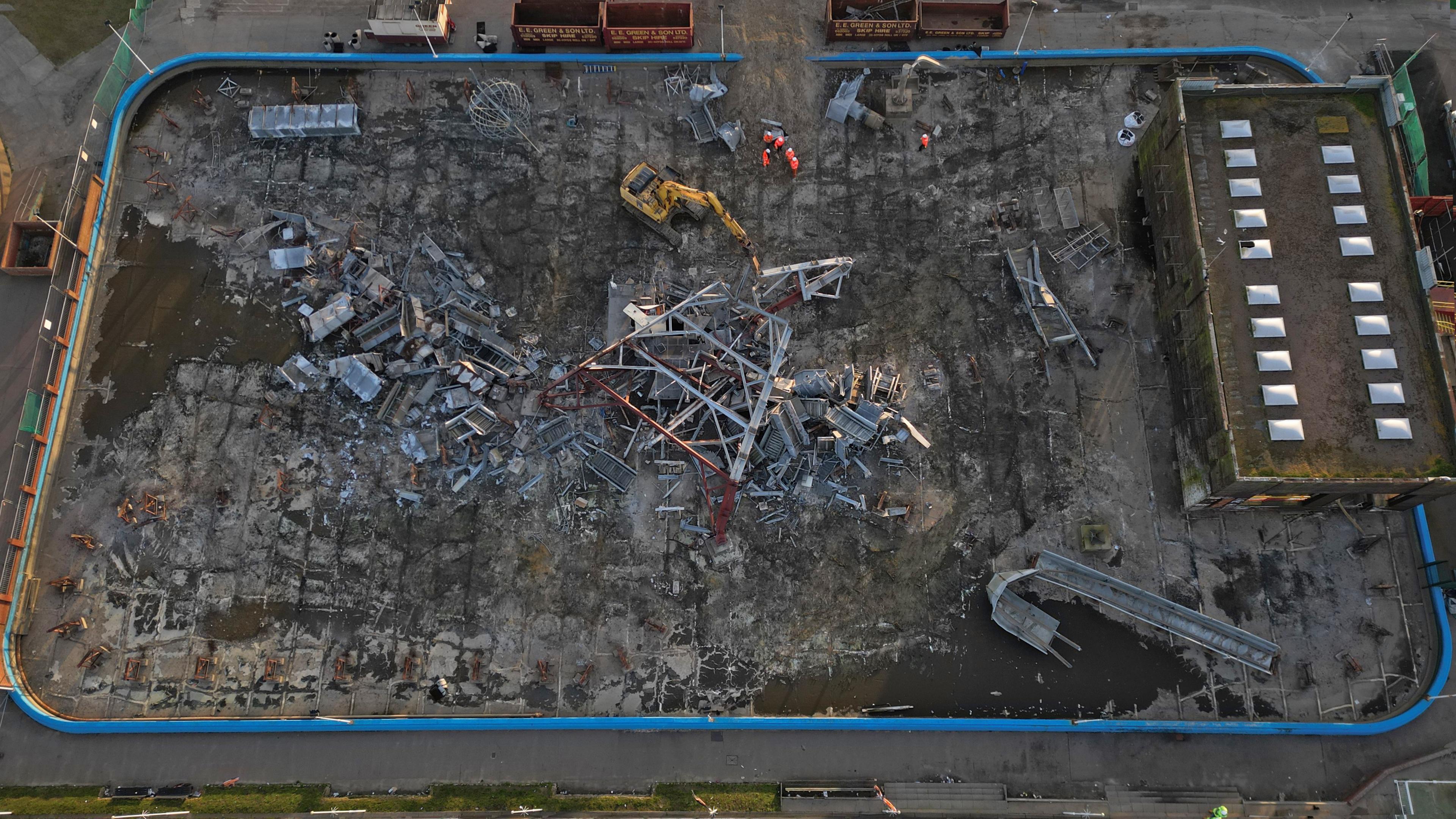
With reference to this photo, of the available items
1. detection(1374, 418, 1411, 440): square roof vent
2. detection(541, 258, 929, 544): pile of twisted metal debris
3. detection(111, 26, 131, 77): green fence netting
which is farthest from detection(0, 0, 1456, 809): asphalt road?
detection(111, 26, 131, 77): green fence netting

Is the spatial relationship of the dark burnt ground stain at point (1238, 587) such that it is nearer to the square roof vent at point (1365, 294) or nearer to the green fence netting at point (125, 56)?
the square roof vent at point (1365, 294)

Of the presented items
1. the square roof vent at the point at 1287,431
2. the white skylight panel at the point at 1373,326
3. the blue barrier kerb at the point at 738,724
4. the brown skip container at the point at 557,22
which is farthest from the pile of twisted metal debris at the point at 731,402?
the white skylight panel at the point at 1373,326

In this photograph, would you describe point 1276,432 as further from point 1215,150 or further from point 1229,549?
point 1215,150

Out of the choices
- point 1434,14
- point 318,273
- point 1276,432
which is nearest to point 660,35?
point 318,273

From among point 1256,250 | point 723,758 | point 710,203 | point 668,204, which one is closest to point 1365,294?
point 1256,250

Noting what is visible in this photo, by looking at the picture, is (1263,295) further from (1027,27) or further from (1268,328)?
(1027,27)
